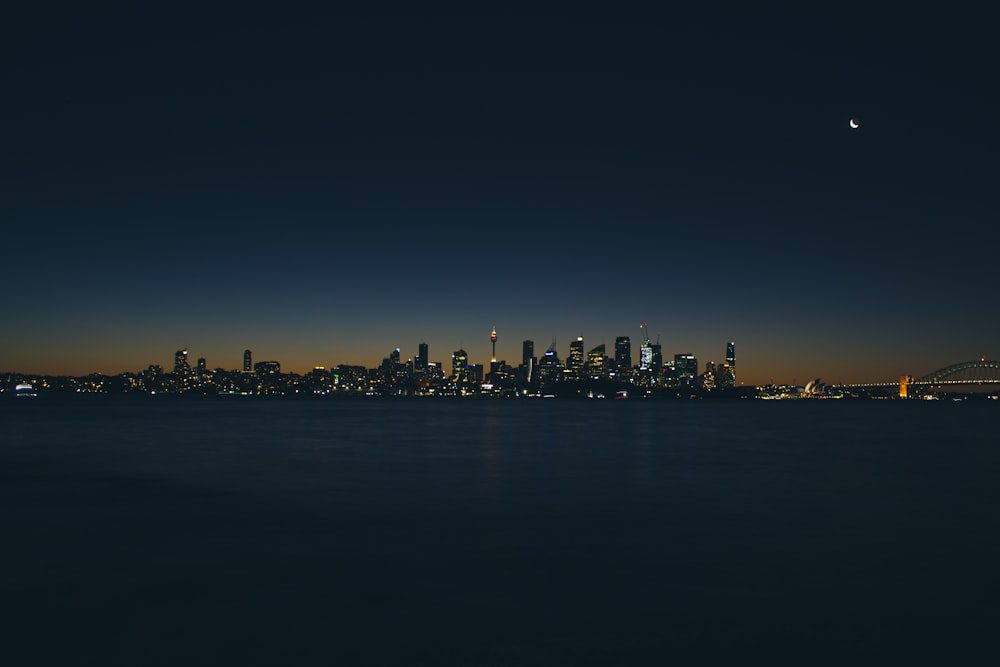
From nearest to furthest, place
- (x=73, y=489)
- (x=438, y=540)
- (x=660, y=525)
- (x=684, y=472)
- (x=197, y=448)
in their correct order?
(x=438, y=540) → (x=660, y=525) → (x=73, y=489) → (x=684, y=472) → (x=197, y=448)

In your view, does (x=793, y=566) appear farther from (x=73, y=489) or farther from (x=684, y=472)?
(x=73, y=489)

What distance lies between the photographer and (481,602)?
42.8 feet

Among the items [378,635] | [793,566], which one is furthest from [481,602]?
[793,566]

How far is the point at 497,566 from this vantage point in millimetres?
15891

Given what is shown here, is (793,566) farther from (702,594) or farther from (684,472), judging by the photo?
(684,472)

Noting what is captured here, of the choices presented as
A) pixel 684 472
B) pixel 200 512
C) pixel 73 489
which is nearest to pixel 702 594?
pixel 200 512

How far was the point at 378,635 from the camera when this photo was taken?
37.1 feet

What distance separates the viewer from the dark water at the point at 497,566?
10.9 metres

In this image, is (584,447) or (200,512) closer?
(200,512)

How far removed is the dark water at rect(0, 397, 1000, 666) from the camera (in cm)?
1092

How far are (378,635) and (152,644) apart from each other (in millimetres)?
3389

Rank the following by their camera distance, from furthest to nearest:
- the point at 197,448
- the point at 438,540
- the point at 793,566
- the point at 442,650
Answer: the point at 197,448 → the point at 438,540 → the point at 793,566 → the point at 442,650

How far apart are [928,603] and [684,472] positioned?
23090 mm

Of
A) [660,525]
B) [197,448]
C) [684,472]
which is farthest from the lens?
[197,448]
